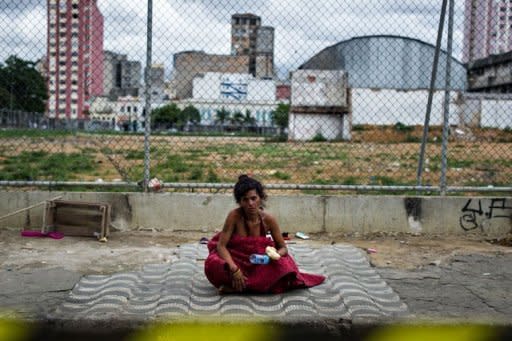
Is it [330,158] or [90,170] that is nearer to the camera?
[90,170]

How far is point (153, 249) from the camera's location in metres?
6.00

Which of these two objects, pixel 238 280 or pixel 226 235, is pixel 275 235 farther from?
pixel 238 280

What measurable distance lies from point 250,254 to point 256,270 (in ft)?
0.48

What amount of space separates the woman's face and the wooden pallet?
91.3 inches

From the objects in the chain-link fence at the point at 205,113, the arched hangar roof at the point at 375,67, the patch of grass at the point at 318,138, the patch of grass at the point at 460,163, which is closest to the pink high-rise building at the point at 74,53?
the chain-link fence at the point at 205,113

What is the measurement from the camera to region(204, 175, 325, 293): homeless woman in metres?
4.43

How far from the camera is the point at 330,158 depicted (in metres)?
16.0

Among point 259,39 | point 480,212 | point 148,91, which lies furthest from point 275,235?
point 259,39

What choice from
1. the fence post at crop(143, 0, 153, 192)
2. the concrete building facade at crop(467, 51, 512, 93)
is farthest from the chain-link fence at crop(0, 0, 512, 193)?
the concrete building facade at crop(467, 51, 512, 93)

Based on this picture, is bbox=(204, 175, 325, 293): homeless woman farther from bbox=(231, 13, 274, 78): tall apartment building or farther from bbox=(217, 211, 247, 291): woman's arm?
bbox=(231, 13, 274, 78): tall apartment building

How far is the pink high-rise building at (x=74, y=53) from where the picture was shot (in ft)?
26.3

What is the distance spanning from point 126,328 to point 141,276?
1.22 meters

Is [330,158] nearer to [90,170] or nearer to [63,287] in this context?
[90,170]

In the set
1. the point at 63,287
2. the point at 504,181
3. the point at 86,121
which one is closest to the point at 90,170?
the point at 86,121
